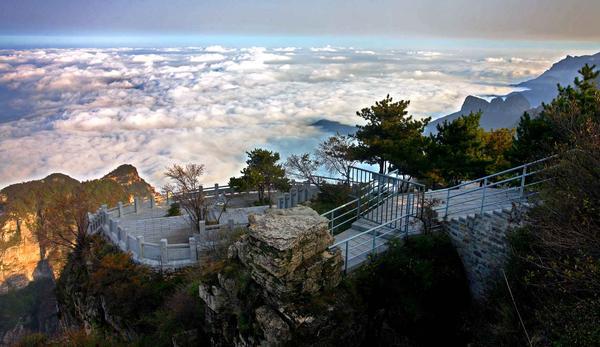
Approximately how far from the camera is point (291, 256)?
878 cm

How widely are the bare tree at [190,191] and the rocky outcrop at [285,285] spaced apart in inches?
419

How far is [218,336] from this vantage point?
422 inches

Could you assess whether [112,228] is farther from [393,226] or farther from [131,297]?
[393,226]

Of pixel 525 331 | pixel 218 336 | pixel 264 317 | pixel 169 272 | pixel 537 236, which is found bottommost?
pixel 169 272

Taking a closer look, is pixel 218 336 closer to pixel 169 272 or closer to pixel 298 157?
pixel 169 272

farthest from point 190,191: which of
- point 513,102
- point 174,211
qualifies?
point 513,102

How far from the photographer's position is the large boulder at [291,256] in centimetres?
880

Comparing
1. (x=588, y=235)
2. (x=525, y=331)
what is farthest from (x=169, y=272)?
(x=588, y=235)

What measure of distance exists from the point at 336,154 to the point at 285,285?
1496cm

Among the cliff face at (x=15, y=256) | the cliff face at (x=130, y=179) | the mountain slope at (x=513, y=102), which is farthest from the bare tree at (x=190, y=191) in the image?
the cliff face at (x=15, y=256)

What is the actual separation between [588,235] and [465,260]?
12.9 ft

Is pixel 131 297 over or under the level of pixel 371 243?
under

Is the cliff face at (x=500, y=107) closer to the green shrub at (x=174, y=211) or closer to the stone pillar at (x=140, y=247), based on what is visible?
the green shrub at (x=174, y=211)

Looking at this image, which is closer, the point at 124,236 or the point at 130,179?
the point at 124,236
